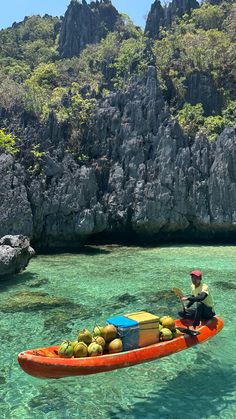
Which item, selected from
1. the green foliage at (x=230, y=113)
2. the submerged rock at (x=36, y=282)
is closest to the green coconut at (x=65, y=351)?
the submerged rock at (x=36, y=282)

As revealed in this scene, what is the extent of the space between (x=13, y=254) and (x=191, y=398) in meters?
15.0

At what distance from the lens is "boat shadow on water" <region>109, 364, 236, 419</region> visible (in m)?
9.09

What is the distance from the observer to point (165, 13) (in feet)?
208

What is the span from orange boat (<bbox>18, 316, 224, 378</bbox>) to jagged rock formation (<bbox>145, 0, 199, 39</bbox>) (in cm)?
5932

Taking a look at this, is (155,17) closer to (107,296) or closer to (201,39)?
(201,39)

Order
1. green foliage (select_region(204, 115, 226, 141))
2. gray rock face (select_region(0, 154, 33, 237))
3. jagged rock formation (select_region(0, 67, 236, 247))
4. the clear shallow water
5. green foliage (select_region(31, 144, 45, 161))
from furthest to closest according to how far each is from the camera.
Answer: green foliage (select_region(204, 115, 226, 141)) → green foliage (select_region(31, 144, 45, 161)) → jagged rock formation (select_region(0, 67, 236, 247)) → gray rock face (select_region(0, 154, 33, 237)) → the clear shallow water

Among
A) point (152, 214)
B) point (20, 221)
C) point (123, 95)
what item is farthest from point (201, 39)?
point (20, 221)

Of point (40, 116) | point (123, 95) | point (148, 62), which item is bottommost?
point (40, 116)

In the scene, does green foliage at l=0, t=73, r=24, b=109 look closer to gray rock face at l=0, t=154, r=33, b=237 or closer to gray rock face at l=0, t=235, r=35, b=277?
gray rock face at l=0, t=154, r=33, b=237

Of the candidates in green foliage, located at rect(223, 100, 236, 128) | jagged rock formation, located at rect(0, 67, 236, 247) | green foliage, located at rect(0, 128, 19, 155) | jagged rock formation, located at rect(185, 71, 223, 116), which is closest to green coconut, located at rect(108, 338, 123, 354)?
jagged rock formation, located at rect(0, 67, 236, 247)

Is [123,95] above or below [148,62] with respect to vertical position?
below

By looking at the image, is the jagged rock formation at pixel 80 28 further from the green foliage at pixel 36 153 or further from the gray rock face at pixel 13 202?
the gray rock face at pixel 13 202

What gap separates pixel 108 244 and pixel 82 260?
7.27 meters

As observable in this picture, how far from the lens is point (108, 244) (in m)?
34.6
